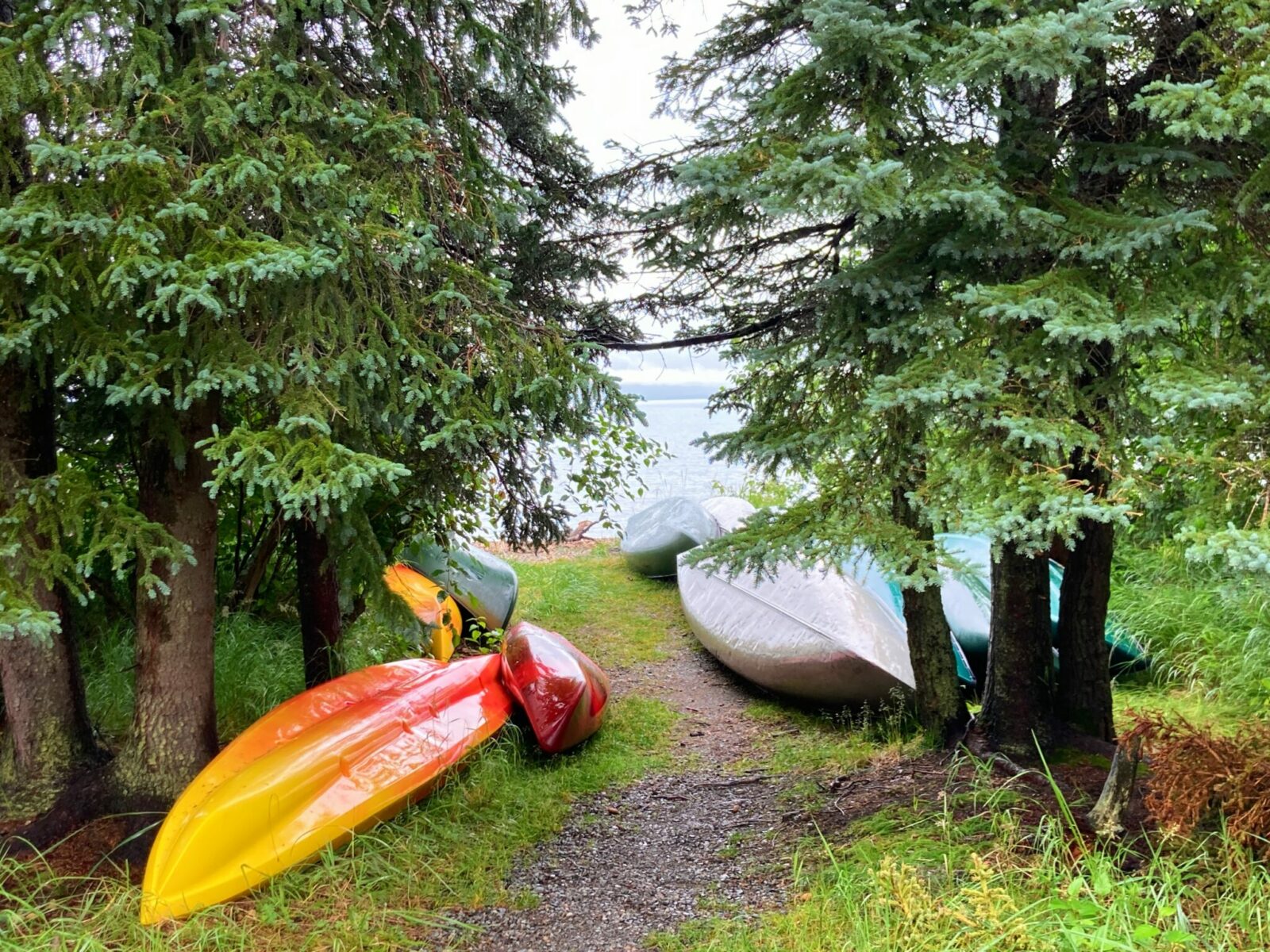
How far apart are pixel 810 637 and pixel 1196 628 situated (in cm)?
231

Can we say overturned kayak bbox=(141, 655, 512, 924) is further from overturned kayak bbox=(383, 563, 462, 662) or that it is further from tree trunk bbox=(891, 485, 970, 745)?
tree trunk bbox=(891, 485, 970, 745)

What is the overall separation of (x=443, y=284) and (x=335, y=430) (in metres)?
0.63

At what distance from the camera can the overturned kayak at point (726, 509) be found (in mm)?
8516

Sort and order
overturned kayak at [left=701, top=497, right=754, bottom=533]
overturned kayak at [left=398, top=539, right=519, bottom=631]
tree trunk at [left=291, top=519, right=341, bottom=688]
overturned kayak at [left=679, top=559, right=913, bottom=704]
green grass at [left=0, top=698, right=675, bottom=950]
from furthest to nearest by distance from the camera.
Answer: overturned kayak at [left=701, top=497, right=754, bottom=533] → overturned kayak at [left=398, top=539, right=519, bottom=631] → overturned kayak at [left=679, top=559, right=913, bottom=704] → tree trunk at [left=291, top=519, right=341, bottom=688] → green grass at [left=0, top=698, right=675, bottom=950]

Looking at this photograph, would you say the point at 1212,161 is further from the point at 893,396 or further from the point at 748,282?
the point at 748,282

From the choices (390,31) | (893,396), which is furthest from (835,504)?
(390,31)

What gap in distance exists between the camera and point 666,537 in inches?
327

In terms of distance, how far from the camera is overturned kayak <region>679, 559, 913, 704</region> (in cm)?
457

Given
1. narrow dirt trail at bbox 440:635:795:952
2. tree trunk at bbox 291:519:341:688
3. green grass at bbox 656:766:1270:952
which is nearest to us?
green grass at bbox 656:766:1270:952

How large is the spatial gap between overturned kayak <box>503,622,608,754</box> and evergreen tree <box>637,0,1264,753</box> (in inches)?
75.9

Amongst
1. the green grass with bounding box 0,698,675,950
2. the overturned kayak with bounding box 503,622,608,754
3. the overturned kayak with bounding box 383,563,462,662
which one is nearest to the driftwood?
the green grass with bounding box 0,698,675,950

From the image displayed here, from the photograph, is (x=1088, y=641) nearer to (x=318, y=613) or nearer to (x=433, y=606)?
(x=318, y=613)

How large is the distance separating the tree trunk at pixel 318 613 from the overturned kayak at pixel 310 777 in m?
0.34

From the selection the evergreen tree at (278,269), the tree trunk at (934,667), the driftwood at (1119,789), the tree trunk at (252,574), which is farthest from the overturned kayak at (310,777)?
the driftwood at (1119,789)
